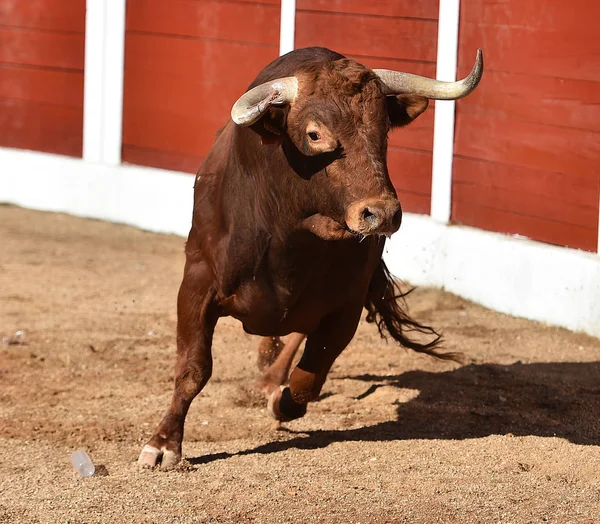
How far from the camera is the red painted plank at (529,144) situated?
7.18 metres

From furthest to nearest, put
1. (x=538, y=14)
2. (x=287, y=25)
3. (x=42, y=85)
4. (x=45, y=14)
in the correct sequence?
(x=42, y=85)
(x=45, y=14)
(x=287, y=25)
(x=538, y=14)

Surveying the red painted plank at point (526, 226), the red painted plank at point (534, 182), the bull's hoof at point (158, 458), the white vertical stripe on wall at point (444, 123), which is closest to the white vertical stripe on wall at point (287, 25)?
the white vertical stripe on wall at point (444, 123)

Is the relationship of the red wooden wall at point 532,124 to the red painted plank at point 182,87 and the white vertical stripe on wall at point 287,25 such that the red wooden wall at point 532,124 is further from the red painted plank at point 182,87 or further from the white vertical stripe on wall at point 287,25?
the red painted plank at point 182,87

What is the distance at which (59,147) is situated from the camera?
35.0 feet

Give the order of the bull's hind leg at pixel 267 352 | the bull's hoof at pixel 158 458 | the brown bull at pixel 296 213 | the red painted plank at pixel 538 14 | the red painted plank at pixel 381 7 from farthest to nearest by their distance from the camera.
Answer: the red painted plank at pixel 381 7
the red painted plank at pixel 538 14
the bull's hind leg at pixel 267 352
the bull's hoof at pixel 158 458
the brown bull at pixel 296 213

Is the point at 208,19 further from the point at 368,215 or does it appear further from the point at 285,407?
the point at 368,215

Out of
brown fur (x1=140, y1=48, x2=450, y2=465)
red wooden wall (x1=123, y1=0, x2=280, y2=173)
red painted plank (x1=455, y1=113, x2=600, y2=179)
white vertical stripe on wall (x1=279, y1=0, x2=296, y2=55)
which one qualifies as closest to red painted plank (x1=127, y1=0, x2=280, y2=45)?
red wooden wall (x1=123, y1=0, x2=280, y2=173)

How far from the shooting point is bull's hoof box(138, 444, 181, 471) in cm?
451

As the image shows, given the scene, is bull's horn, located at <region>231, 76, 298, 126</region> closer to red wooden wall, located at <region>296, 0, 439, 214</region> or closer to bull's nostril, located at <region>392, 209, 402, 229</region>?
bull's nostril, located at <region>392, 209, 402, 229</region>

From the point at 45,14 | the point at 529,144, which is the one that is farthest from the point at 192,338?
the point at 45,14

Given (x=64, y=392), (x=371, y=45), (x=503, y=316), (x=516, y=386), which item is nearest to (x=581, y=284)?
(x=503, y=316)

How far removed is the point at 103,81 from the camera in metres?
10.3

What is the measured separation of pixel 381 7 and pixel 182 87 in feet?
6.92

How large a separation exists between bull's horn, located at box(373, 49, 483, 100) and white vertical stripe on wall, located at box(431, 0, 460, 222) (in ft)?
11.4
